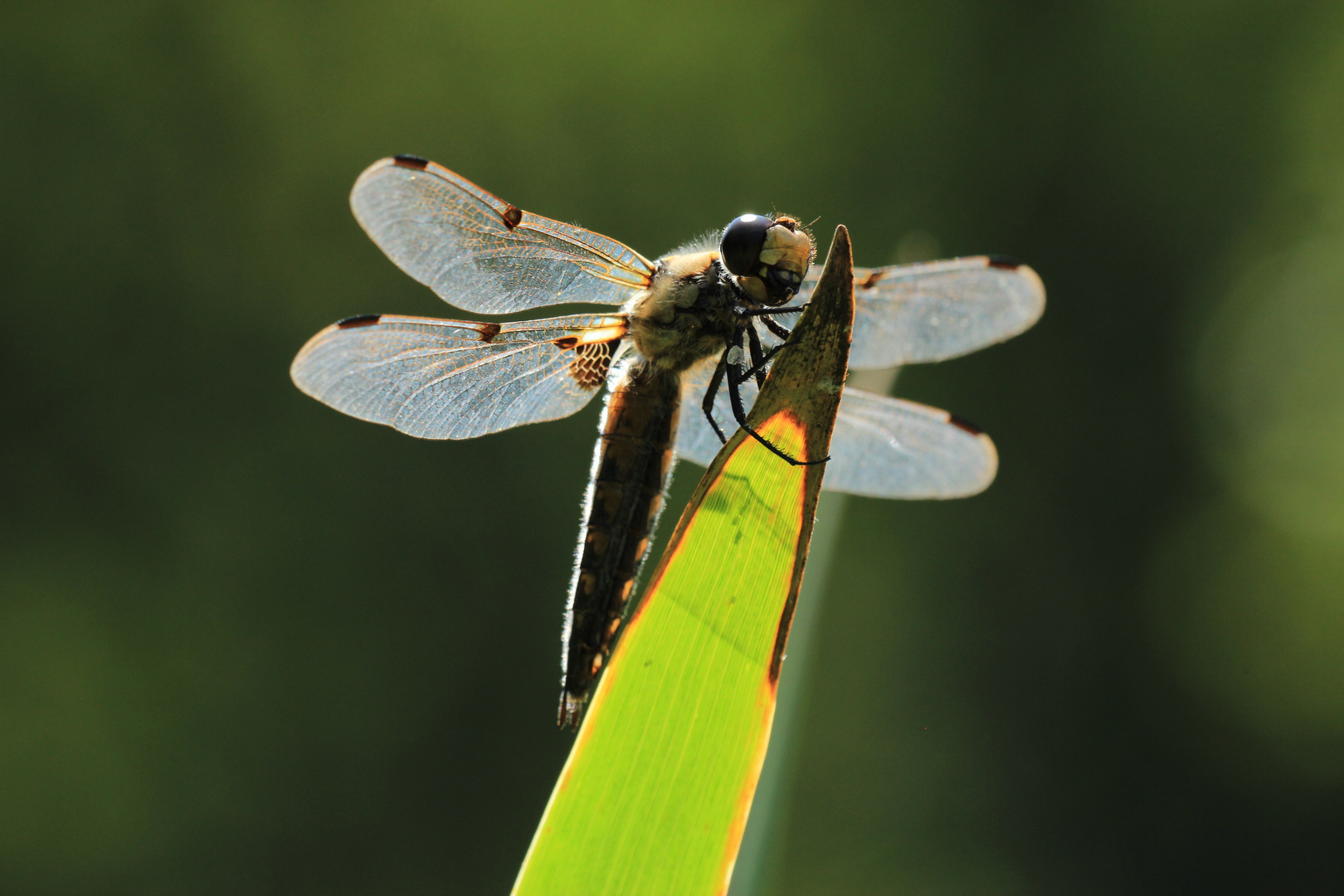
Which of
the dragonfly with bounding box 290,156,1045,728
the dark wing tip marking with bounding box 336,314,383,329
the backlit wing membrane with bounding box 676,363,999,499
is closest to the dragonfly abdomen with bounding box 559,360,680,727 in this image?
the dragonfly with bounding box 290,156,1045,728

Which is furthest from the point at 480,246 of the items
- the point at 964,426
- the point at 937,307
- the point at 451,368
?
the point at 964,426

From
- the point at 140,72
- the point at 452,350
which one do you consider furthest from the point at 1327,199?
the point at 140,72

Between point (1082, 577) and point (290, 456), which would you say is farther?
point (1082, 577)

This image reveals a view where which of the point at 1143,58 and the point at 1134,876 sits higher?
the point at 1143,58

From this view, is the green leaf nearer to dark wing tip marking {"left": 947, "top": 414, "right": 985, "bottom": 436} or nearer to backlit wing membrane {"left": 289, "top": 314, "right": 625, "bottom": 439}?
backlit wing membrane {"left": 289, "top": 314, "right": 625, "bottom": 439}

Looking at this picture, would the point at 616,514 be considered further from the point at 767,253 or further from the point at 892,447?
the point at 892,447

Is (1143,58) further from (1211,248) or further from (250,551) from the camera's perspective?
(250,551)
